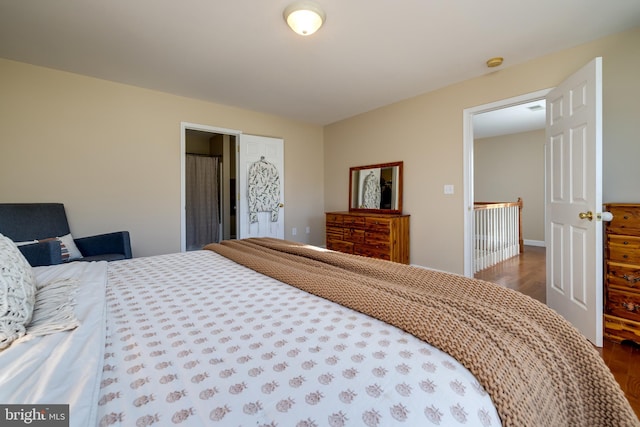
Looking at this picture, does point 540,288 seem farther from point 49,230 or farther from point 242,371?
point 49,230

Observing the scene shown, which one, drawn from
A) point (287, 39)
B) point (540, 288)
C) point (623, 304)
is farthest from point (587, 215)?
point (287, 39)

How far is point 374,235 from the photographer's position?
3.58m

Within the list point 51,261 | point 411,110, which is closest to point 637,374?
point 411,110

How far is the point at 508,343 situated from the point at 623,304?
201cm

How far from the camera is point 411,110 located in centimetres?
370

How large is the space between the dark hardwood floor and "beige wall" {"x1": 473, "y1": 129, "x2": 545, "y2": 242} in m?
0.70

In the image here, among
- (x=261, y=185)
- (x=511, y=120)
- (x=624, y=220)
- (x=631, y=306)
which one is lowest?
(x=631, y=306)

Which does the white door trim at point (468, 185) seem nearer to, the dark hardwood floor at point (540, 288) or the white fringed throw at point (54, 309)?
the dark hardwood floor at point (540, 288)

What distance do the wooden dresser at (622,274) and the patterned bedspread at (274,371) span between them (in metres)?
2.14

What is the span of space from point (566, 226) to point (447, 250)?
52.3 inches

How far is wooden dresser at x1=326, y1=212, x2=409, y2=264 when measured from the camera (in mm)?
3465

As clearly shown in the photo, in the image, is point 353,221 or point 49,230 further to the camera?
point 353,221

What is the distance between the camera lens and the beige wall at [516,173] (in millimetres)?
5590

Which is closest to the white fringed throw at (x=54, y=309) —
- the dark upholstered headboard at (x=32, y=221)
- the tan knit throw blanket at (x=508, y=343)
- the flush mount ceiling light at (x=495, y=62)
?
the tan knit throw blanket at (x=508, y=343)
